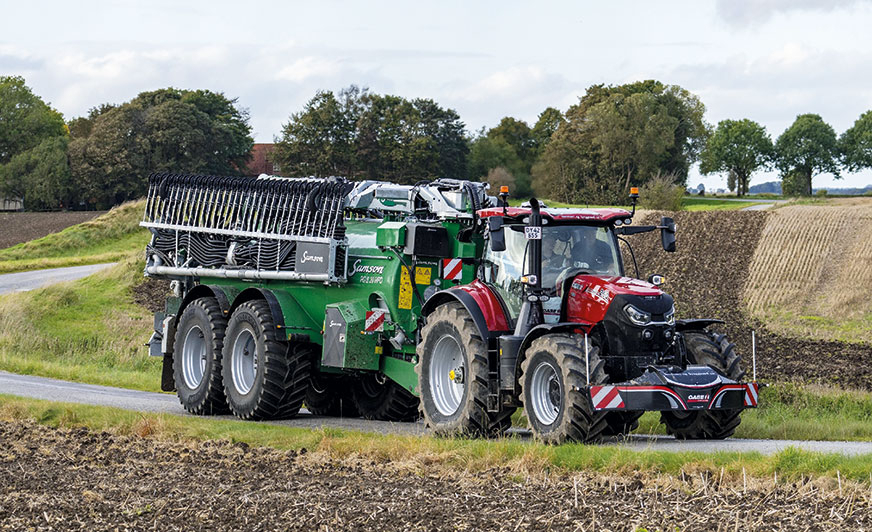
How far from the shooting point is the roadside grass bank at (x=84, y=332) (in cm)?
2770

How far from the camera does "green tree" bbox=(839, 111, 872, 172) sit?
118 m

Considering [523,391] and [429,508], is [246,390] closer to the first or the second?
[523,391]

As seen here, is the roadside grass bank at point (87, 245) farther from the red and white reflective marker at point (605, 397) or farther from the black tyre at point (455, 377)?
the red and white reflective marker at point (605, 397)

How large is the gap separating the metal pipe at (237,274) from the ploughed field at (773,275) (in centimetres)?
956

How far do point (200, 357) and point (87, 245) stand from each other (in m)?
38.6

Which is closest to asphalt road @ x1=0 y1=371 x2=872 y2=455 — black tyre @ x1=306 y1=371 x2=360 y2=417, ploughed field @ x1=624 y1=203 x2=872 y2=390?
black tyre @ x1=306 y1=371 x2=360 y2=417

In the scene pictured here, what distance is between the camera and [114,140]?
80.0 metres

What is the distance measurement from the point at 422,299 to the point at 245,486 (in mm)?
5543

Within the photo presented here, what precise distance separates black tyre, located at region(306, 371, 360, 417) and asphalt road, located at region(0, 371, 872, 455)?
296 millimetres

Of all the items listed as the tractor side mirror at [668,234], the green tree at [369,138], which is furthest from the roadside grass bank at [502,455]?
the green tree at [369,138]

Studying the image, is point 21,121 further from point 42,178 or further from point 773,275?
point 773,275

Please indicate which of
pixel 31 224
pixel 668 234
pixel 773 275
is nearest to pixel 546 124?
pixel 31 224

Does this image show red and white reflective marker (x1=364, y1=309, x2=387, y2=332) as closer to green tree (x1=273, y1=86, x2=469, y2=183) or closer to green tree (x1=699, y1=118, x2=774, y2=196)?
green tree (x1=273, y1=86, x2=469, y2=183)

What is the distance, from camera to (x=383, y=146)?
73062mm
